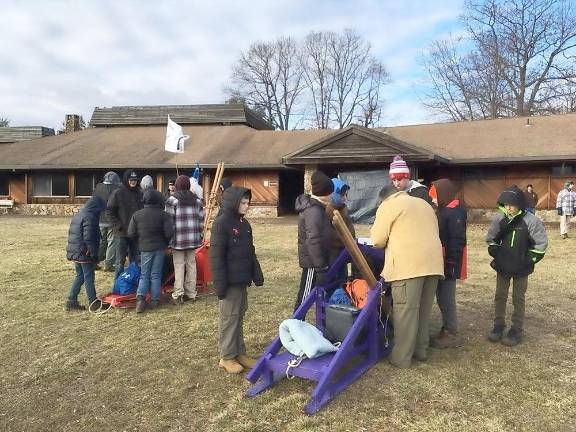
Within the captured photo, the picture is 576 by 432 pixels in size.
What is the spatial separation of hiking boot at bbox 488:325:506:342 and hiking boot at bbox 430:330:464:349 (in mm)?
295

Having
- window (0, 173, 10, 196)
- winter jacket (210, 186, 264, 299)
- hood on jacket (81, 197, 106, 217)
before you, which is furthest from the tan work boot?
window (0, 173, 10, 196)

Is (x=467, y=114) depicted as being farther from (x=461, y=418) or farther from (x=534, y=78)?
(x=461, y=418)

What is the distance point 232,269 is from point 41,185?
74.1ft

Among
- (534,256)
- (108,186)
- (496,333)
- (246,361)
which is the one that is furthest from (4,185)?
(534,256)

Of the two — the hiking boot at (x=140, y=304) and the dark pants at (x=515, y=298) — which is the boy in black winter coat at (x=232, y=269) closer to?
the hiking boot at (x=140, y=304)

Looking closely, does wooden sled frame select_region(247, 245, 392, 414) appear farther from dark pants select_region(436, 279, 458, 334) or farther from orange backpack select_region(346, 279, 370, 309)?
dark pants select_region(436, 279, 458, 334)

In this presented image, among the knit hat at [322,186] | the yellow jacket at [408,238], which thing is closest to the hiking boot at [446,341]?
the yellow jacket at [408,238]

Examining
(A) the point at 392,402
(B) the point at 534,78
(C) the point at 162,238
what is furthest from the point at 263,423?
(B) the point at 534,78

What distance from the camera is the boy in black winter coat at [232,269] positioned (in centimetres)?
425

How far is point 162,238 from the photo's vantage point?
20.9 feet

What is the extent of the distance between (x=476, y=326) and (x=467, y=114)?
1411 inches

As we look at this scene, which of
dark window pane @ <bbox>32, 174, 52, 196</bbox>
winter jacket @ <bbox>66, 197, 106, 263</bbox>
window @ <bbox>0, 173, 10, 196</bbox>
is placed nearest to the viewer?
winter jacket @ <bbox>66, 197, 106, 263</bbox>

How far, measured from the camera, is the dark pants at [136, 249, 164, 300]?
632 cm

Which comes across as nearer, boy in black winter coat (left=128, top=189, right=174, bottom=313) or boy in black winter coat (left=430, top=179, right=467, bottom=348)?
boy in black winter coat (left=430, top=179, right=467, bottom=348)
